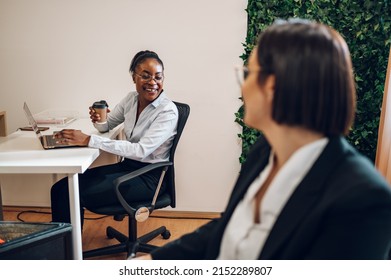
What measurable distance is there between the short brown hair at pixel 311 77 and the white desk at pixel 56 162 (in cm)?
105

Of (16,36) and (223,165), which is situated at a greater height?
(16,36)

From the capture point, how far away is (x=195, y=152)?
2.47 m

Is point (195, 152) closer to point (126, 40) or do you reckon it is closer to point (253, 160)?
point (126, 40)

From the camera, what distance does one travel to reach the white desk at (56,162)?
1568 mm

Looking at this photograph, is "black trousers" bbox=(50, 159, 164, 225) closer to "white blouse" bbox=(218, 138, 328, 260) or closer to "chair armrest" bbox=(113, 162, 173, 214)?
"chair armrest" bbox=(113, 162, 173, 214)

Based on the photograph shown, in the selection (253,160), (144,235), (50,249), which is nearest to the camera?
(253,160)

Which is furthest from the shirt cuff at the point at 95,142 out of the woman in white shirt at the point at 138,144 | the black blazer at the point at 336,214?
the black blazer at the point at 336,214

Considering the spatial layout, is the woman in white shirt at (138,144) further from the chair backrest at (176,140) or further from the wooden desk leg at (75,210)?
the wooden desk leg at (75,210)
